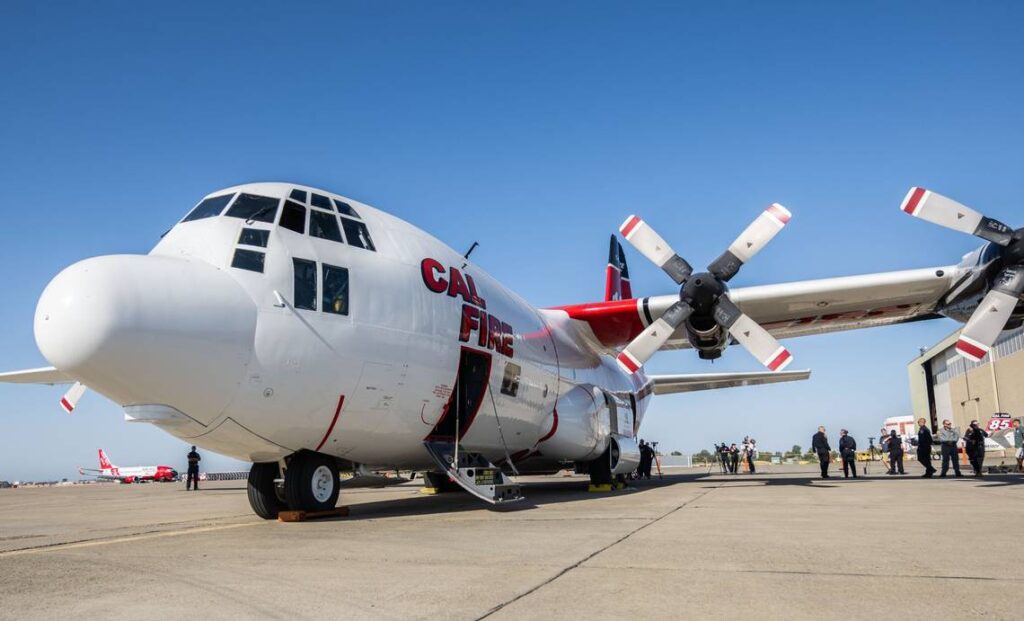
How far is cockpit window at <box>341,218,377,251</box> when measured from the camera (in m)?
9.80

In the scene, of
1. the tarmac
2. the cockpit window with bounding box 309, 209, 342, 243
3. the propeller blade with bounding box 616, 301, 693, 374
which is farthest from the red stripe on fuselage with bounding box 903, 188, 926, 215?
the cockpit window with bounding box 309, 209, 342, 243

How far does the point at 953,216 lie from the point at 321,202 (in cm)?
1167

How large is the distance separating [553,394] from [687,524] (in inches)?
278

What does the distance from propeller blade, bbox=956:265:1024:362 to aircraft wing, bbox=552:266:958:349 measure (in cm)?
72

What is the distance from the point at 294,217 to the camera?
30.5ft

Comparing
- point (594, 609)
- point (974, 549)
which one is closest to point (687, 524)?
point (974, 549)

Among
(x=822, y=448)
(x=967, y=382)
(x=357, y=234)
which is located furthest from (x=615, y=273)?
(x=967, y=382)

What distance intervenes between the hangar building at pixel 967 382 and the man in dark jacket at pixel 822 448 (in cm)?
2640

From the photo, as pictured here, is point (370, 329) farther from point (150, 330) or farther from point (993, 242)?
point (993, 242)

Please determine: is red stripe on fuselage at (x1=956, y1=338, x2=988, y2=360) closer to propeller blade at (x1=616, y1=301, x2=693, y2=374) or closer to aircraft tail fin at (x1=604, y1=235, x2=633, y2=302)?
propeller blade at (x1=616, y1=301, x2=693, y2=374)

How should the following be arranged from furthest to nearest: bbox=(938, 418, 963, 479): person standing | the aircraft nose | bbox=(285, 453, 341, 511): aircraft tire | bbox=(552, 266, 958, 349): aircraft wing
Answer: bbox=(938, 418, 963, 479): person standing < bbox=(552, 266, 958, 349): aircraft wing < bbox=(285, 453, 341, 511): aircraft tire < the aircraft nose

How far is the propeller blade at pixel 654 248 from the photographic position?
1508 cm

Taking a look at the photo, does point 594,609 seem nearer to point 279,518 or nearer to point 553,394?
point 279,518

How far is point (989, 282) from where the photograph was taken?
45.9 ft
